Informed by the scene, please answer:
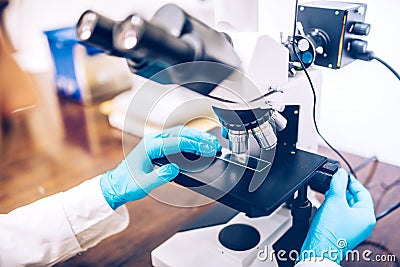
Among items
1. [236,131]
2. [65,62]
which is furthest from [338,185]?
[65,62]

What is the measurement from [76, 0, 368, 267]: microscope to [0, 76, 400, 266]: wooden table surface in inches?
3.6

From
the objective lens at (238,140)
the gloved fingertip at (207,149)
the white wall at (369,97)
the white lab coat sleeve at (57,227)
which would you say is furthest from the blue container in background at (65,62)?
the objective lens at (238,140)

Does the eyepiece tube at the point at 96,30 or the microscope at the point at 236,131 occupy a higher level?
the eyepiece tube at the point at 96,30

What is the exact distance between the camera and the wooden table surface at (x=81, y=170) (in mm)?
1094

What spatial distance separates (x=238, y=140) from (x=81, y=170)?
2.61 ft

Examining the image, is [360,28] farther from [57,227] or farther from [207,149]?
[57,227]

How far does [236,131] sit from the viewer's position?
0.86 meters

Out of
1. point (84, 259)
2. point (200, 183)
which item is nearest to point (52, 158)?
point (84, 259)

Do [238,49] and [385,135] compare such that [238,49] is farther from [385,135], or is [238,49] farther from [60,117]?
[60,117]

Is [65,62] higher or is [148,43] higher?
[148,43]

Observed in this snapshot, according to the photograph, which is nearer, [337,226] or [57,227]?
[337,226]

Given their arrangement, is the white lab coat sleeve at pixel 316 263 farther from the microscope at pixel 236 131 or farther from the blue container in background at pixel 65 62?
the blue container in background at pixel 65 62

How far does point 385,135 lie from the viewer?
1.40 m

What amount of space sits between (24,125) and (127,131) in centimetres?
52
